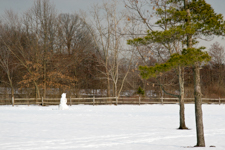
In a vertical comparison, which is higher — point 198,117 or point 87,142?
point 198,117

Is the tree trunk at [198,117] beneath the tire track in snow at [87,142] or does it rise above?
above

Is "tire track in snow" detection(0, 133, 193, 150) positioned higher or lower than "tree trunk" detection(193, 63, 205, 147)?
lower

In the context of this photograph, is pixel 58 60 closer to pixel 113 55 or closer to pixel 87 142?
pixel 113 55

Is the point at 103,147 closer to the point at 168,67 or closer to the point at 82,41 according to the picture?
the point at 168,67

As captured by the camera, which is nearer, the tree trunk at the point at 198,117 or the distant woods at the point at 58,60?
the tree trunk at the point at 198,117

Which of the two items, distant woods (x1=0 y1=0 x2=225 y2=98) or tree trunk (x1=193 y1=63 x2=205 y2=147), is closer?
tree trunk (x1=193 y1=63 x2=205 y2=147)

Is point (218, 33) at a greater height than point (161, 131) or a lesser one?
greater

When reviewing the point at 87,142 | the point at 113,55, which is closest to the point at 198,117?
the point at 87,142

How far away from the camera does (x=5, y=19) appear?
29.8 metres

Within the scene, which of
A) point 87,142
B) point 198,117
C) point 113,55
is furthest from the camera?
point 113,55

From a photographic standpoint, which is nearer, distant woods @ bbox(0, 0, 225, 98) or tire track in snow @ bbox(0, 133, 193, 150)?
tire track in snow @ bbox(0, 133, 193, 150)

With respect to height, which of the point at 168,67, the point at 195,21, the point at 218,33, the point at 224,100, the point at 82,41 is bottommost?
the point at 224,100

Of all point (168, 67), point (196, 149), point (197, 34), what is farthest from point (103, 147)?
point (197, 34)

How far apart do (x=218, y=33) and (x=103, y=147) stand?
4.99 metres
